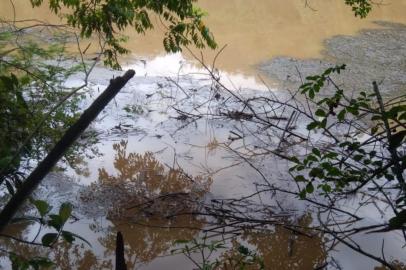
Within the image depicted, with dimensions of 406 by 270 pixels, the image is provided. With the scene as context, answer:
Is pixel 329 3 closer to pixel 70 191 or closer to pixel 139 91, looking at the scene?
pixel 139 91

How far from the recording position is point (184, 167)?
391 centimetres

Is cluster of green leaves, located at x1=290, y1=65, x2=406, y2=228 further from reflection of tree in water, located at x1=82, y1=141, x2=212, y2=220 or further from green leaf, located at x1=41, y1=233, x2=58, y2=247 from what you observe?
reflection of tree in water, located at x1=82, y1=141, x2=212, y2=220

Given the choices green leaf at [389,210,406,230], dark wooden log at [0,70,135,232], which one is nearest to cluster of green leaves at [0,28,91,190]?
dark wooden log at [0,70,135,232]

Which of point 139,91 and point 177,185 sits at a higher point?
point 139,91

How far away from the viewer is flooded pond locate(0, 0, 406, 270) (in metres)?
2.86

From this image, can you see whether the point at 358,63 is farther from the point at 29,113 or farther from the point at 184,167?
the point at 29,113

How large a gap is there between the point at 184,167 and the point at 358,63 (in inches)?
178

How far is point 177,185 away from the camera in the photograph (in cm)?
360

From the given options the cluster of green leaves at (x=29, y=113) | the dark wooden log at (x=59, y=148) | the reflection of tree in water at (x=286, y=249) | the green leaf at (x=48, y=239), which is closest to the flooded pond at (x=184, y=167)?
the reflection of tree in water at (x=286, y=249)

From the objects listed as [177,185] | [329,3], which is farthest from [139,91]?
[329,3]

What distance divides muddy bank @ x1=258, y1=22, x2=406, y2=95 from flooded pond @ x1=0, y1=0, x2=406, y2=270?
31 mm

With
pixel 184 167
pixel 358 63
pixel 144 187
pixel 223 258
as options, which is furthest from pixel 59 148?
pixel 358 63

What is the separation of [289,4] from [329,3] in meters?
1.22

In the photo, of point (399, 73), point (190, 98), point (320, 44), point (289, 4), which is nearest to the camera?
point (190, 98)
